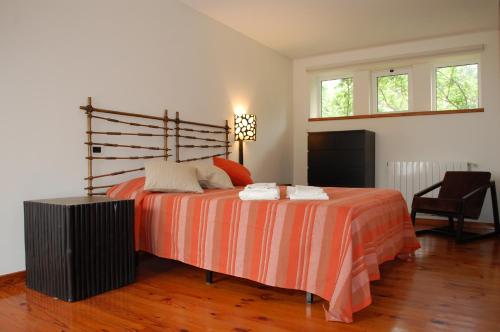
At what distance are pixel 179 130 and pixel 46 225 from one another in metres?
1.74

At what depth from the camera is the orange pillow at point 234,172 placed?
12.3 feet

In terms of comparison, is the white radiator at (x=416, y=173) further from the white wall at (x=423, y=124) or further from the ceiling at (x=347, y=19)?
the ceiling at (x=347, y=19)

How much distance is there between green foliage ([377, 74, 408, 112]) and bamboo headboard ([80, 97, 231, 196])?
7.99 feet

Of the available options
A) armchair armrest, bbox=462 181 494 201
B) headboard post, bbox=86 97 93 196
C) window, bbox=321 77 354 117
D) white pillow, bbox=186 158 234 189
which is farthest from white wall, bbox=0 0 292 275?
armchair armrest, bbox=462 181 494 201

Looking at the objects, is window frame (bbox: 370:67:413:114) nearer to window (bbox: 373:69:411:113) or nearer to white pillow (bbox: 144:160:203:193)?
window (bbox: 373:69:411:113)

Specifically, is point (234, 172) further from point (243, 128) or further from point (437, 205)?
point (437, 205)

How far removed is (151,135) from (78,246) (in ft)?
4.64

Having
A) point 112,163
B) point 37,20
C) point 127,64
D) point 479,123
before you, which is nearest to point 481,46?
point 479,123

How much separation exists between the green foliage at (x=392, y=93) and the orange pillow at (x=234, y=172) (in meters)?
2.65

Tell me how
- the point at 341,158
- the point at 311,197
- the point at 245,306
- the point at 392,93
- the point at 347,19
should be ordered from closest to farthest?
1. the point at 245,306
2. the point at 311,197
3. the point at 347,19
4. the point at 341,158
5. the point at 392,93

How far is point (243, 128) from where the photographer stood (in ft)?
14.6

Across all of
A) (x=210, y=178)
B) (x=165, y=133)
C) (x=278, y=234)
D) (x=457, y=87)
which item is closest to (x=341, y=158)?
(x=457, y=87)

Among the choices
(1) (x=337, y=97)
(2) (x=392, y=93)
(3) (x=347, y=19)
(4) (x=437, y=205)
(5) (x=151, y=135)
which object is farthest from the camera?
(1) (x=337, y=97)

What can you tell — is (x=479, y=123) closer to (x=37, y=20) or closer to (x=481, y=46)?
(x=481, y=46)
